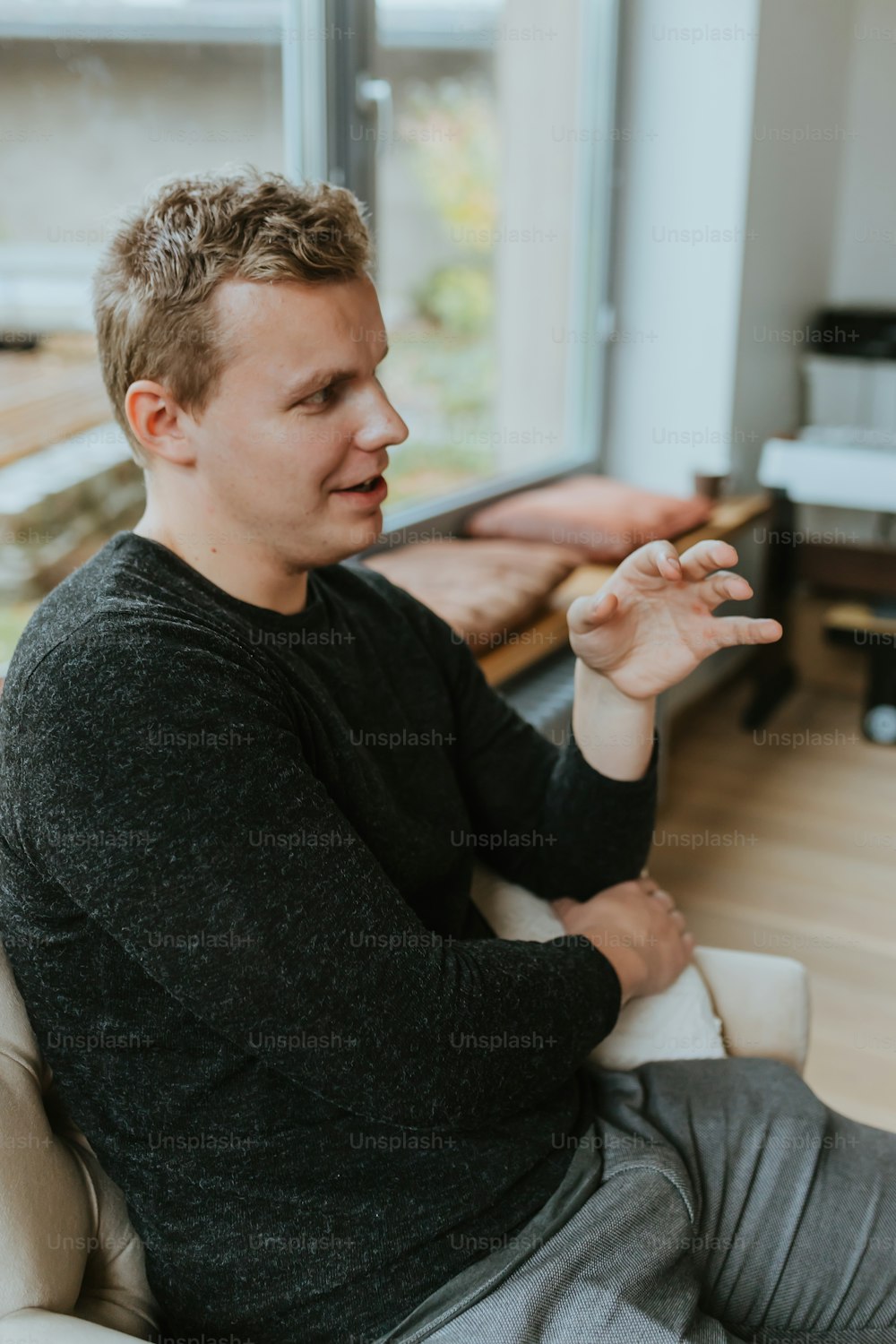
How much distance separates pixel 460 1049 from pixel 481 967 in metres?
0.08

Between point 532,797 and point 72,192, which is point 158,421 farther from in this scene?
point 72,192

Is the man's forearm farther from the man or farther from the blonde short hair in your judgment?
the blonde short hair

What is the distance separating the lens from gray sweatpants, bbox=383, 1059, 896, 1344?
90 centimetres

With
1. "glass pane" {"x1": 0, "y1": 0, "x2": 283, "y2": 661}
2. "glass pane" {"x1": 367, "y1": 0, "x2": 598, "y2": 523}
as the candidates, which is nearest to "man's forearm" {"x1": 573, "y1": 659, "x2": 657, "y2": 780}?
"glass pane" {"x1": 0, "y1": 0, "x2": 283, "y2": 661}

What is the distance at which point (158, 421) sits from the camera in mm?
1024

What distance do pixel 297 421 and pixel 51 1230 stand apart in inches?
25.9

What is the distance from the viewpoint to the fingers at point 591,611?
3.66ft

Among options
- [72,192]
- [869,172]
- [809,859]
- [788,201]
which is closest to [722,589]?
[72,192]

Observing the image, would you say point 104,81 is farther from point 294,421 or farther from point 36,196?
point 294,421

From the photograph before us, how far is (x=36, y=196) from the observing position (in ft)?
5.92

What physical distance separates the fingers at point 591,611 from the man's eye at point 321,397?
11.3 inches

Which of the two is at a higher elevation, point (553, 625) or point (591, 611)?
point (591, 611)

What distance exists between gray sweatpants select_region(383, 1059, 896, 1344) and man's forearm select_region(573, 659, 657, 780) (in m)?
0.31

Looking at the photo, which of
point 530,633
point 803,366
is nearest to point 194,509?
point 530,633
